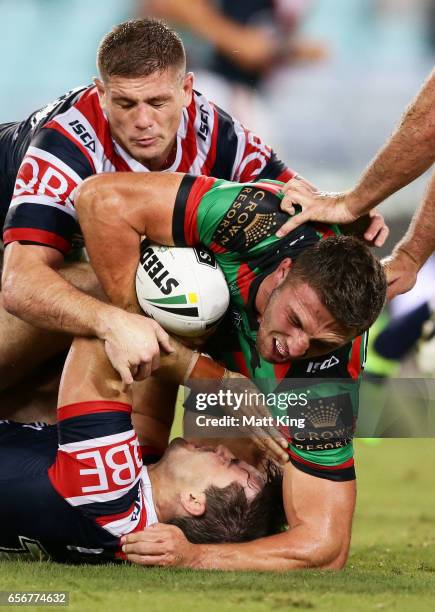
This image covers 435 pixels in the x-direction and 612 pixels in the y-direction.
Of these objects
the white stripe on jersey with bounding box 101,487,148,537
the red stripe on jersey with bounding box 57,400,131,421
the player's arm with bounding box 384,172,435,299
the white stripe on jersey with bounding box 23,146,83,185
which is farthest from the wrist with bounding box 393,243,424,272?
the white stripe on jersey with bounding box 101,487,148,537

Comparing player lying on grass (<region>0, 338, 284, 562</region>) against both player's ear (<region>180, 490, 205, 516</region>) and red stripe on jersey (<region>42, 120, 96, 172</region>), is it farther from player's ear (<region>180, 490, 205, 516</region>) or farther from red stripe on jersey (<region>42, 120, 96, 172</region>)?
red stripe on jersey (<region>42, 120, 96, 172</region>)

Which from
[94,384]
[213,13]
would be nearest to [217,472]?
[94,384]

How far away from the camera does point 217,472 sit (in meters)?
3.92

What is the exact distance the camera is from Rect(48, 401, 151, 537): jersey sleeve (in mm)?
3727

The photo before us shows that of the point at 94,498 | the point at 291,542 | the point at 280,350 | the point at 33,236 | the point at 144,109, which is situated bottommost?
the point at 291,542

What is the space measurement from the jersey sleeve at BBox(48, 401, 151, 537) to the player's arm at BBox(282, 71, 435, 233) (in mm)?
1005

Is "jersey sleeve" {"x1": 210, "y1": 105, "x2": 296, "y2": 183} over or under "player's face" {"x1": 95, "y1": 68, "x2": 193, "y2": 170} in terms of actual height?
under

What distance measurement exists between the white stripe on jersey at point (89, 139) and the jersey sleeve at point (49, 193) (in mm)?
33

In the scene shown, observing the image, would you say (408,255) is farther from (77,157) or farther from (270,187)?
(77,157)

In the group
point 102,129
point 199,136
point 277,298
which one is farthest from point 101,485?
point 199,136

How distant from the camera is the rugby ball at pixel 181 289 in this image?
390 centimetres

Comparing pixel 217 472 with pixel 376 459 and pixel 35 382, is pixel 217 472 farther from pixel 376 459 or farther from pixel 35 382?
pixel 376 459

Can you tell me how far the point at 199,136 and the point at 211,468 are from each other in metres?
1.66

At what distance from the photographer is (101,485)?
3.74m
